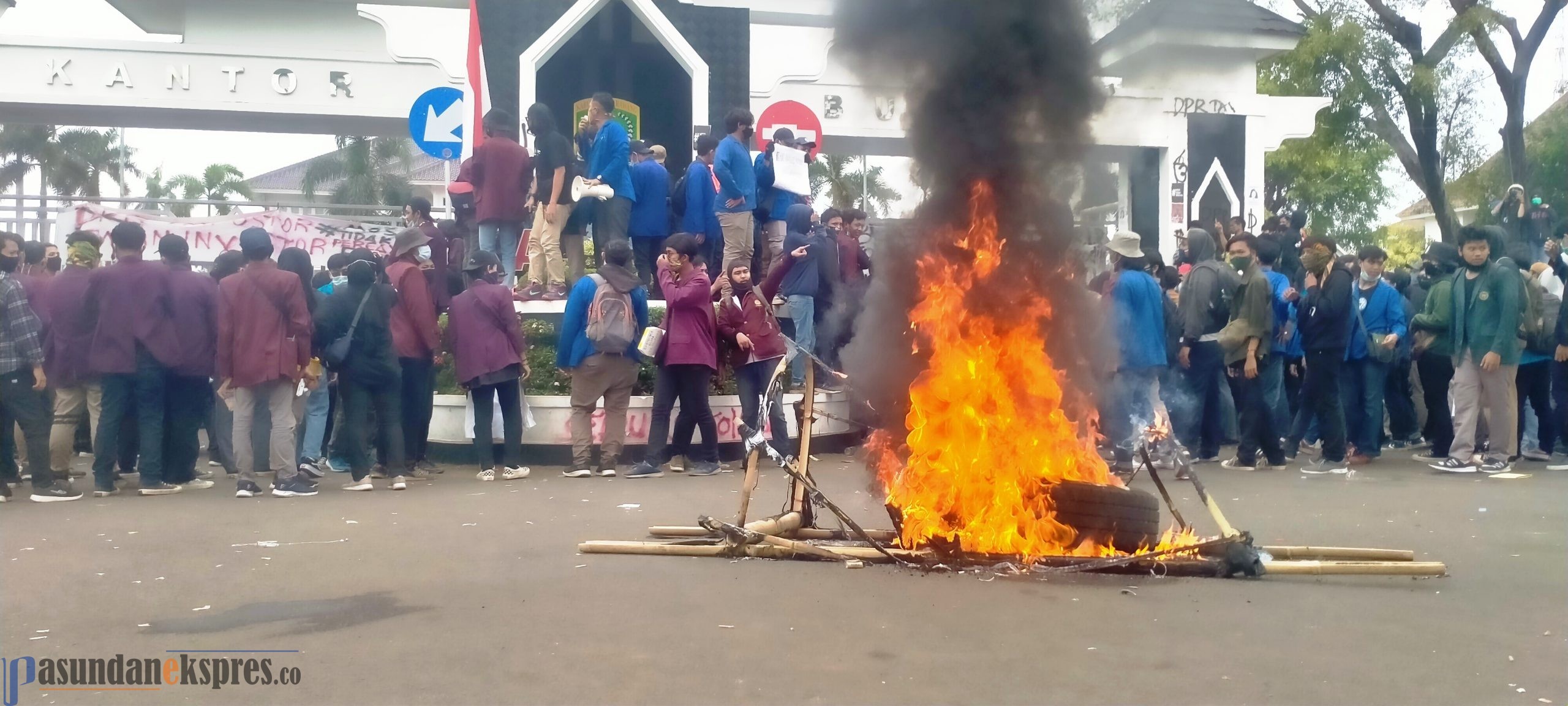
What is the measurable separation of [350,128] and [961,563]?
1740 cm

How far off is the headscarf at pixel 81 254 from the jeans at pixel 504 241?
3363 mm

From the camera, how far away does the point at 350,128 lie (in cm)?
2030

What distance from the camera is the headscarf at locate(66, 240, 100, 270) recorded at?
30.2 feet

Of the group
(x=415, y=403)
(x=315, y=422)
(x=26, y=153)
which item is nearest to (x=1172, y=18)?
(x=415, y=403)

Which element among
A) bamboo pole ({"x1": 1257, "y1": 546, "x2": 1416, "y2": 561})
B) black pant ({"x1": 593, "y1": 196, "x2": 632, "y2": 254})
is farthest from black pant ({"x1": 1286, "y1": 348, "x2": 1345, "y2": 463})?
black pant ({"x1": 593, "y1": 196, "x2": 632, "y2": 254})

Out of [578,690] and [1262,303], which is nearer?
[578,690]

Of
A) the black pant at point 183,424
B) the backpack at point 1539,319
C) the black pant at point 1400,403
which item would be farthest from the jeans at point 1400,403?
the black pant at point 183,424

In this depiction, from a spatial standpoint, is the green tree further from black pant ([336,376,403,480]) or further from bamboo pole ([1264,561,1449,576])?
black pant ([336,376,403,480])

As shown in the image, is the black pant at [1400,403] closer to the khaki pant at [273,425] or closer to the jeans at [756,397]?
the jeans at [756,397]

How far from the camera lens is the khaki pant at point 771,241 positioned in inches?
476

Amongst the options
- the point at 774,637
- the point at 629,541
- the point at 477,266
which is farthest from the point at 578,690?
the point at 477,266

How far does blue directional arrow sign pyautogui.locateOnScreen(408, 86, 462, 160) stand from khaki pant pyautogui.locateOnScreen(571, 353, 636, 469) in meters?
3.68

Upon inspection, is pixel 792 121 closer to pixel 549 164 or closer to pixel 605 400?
pixel 549 164

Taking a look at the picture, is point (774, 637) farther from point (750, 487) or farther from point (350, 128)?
point (350, 128)
